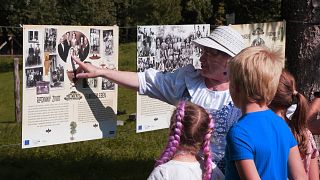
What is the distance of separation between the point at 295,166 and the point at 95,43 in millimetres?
2499

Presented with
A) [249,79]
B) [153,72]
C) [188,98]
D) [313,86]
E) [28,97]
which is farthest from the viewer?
[313,86]

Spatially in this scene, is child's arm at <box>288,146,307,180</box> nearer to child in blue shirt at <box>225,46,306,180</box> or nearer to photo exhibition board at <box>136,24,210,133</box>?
child in blue shirt at <box>225,46,306,180</box>

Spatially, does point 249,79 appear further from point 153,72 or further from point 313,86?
point 313,86

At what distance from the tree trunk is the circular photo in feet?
6.14

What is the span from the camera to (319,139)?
5.15m

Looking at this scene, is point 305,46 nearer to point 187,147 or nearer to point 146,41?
point 146,41

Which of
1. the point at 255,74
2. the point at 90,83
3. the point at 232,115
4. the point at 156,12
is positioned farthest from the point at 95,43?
the point at 156,12

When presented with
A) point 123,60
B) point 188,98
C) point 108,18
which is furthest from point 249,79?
point 108,18

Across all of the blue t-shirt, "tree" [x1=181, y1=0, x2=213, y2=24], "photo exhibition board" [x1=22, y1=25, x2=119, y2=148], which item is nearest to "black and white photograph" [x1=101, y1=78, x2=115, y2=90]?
"photo exhibition board" [x1=22, y1=25, x2=119, y2=148]

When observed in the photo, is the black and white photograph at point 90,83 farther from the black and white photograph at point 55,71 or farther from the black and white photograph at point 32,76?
the black and white photograph at point 32,76

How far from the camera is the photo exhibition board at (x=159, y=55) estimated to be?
216 inches

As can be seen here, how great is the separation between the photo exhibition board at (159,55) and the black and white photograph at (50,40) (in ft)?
3.11

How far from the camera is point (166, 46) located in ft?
18.7

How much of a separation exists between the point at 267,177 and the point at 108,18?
112ft
